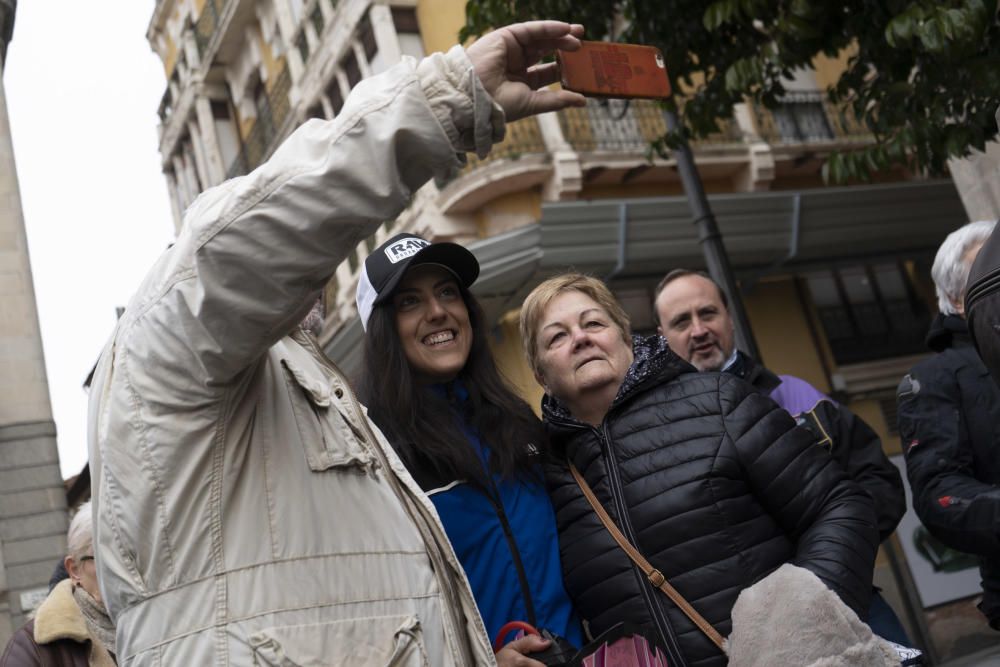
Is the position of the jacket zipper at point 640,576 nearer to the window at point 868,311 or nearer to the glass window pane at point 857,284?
the window at point 868,311

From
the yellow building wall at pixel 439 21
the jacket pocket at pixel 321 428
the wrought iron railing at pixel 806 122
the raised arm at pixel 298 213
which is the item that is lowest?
the jacket pocket at pixel 321 428

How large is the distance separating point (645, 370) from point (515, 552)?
2.00ft

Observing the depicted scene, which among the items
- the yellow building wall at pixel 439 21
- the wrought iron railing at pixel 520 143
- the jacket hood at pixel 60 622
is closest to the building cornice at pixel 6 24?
the yellow building wall at pixel 439 21

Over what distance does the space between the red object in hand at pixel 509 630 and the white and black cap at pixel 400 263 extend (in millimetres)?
918

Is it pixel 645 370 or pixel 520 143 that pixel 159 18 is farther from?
pixel 645 370

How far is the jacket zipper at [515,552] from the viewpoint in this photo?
8.96 ft

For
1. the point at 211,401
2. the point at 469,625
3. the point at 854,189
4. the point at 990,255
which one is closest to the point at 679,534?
the point at 469,625

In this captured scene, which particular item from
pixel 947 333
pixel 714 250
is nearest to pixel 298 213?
pixel 947 333

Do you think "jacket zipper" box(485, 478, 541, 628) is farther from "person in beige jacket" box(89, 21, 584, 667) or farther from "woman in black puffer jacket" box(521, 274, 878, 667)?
"person in beige jacket" box(89, 21, 584, 667)

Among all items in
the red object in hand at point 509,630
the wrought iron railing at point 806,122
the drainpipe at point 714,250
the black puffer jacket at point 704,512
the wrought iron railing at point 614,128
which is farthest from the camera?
the wrought iron railing at point 806,122

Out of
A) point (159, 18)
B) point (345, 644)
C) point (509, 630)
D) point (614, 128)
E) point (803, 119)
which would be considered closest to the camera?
point (345, 644)

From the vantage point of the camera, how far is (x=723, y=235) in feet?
52.4

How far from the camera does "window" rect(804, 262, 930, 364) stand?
18.5 m

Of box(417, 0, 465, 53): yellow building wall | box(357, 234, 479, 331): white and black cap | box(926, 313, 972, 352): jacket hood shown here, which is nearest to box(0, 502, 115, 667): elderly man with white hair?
box(357, 234, 479, 331): white and black cap
